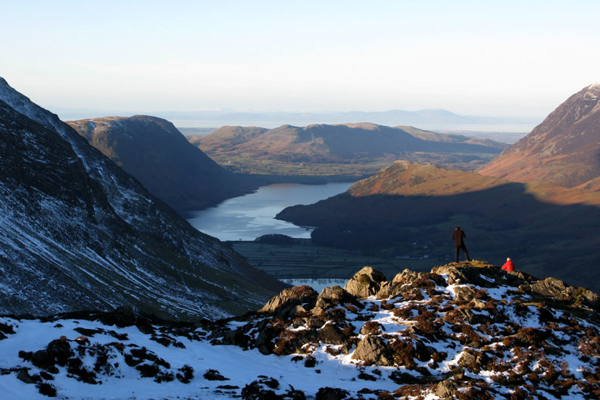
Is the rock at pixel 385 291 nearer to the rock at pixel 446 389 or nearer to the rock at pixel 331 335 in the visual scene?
the rock at pixel 331 335

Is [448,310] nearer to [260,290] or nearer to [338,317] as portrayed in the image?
[338,317]

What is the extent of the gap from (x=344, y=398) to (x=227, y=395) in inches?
284

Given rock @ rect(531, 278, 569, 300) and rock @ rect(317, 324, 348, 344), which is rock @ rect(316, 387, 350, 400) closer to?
rock @ rect(317, 324, 348, 344)

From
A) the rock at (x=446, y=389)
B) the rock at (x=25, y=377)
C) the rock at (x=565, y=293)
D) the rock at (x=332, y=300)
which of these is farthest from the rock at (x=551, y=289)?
the rock at (x=25, y=377)

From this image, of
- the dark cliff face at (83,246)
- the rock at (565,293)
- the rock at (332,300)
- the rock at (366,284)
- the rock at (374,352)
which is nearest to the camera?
the rock at (374,352)

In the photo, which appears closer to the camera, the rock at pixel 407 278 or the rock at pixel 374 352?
the rock at pixel 374 352

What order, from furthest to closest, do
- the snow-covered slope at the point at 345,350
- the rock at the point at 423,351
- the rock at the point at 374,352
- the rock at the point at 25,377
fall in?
the rock at the point at 423,351 < the rock at the point at 374,352 < the snow-covered slope at the point at 345,350 < the rock at the point at 25,377

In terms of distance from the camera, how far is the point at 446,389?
3653 cm

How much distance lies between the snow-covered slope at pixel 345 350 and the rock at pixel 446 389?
59 mm

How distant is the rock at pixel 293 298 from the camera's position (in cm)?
5889

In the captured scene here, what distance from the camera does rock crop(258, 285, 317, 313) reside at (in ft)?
193

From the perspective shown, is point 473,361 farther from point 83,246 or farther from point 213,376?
point 83,246

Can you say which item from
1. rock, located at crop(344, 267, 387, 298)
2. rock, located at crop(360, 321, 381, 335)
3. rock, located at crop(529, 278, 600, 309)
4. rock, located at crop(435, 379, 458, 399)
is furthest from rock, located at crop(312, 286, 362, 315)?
rock, located at crop(529, 278, 600, 309)

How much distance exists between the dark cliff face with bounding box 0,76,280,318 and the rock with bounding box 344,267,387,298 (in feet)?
155
